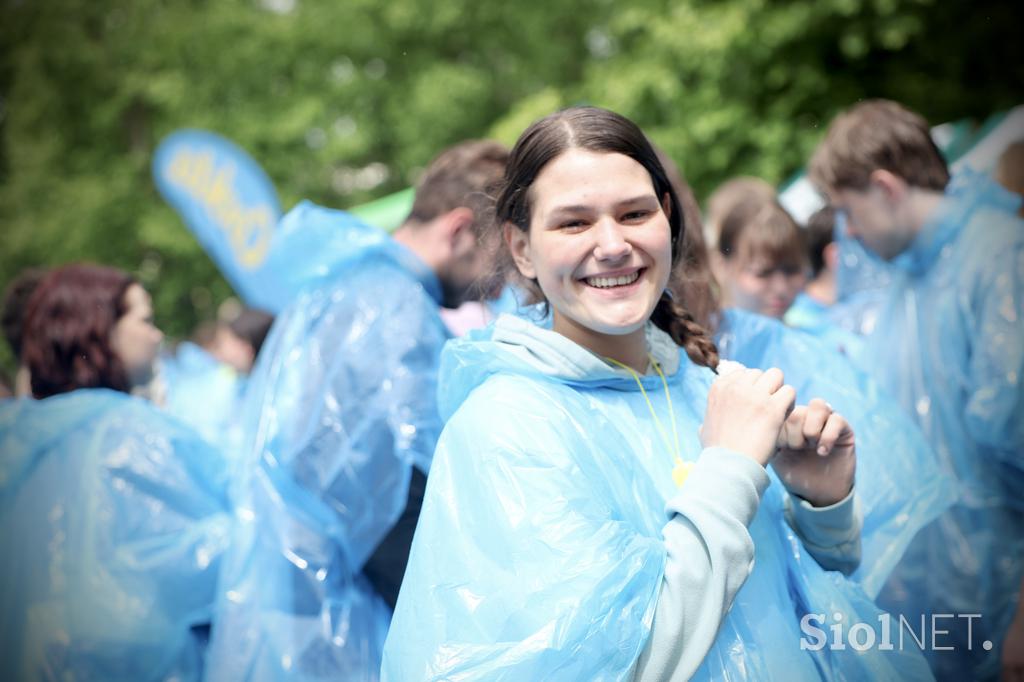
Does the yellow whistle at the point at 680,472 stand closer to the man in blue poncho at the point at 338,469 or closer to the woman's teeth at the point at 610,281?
the woman's teeth at the point at 610,281

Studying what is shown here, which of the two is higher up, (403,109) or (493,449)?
(493,449)

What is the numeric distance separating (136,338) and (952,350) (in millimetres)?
2410

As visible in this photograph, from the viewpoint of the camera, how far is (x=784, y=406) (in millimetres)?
1498

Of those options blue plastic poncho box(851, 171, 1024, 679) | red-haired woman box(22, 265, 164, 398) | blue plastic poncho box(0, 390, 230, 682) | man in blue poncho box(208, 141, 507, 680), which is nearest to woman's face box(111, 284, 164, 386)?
red-haired woman box(22, 265, 164, 398)

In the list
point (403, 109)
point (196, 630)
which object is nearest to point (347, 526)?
point (196, 630)

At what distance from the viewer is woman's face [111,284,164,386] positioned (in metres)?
3.12

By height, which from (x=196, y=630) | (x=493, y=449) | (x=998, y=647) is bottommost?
(x=998, y=647)

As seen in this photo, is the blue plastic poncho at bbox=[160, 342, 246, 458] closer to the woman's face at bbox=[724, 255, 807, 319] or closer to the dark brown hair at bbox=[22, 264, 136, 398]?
the dark brown hair at bbox=[22, 264, 136, 398]

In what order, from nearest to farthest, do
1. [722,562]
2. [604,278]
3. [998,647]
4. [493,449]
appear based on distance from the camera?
[722,562], [493,449], [604,278], [998,647]

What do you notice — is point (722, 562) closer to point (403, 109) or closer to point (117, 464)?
point (117, 464)

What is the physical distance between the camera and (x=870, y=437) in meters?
2.39

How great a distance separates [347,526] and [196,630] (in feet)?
2.06

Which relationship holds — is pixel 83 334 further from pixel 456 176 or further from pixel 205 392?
pixel 205 392

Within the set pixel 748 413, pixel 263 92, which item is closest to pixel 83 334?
pixel 748 413
